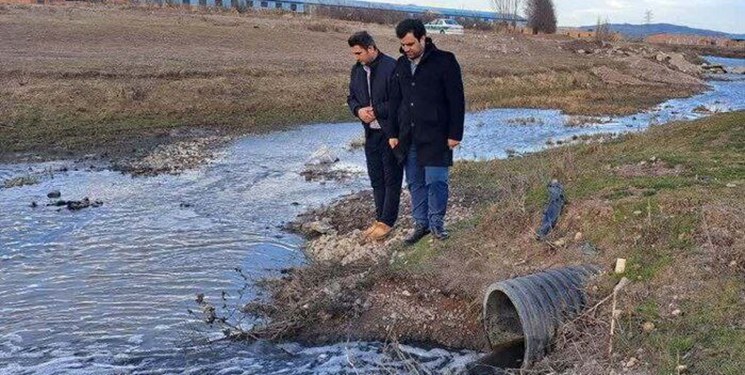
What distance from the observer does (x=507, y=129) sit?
68.4 ft

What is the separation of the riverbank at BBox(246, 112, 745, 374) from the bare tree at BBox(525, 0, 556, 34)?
77852 millimetres

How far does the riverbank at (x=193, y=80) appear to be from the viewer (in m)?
18.4

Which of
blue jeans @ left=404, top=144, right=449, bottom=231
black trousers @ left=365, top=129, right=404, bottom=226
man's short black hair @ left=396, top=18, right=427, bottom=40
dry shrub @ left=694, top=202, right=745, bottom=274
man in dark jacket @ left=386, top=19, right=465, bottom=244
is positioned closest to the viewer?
dry shrub @ left=694, top=202, right=745, bottom=274

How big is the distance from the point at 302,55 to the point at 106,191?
74.9 ft

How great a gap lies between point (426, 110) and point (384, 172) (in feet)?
4.14

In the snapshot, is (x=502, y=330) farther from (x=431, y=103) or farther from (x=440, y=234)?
(x=431, y=103)

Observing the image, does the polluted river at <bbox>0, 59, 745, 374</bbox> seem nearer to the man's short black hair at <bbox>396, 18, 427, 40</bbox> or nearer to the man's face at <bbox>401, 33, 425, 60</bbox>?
the man's face at <bbox>401, 33, 425, 60</bbox>

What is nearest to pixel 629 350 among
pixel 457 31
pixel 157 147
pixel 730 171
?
pixel 730 171

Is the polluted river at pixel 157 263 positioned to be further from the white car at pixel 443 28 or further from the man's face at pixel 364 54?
the white car at pixel 443 28

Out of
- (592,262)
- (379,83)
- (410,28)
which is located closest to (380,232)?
(379,83)

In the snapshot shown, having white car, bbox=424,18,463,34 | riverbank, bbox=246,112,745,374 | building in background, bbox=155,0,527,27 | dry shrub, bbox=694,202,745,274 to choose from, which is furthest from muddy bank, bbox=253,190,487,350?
building in background, bbox=155,0,527,27

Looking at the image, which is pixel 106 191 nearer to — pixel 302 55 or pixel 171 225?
pixel 171 225

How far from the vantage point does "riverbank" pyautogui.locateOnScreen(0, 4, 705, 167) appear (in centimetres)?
1841

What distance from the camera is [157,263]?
28.3ft
